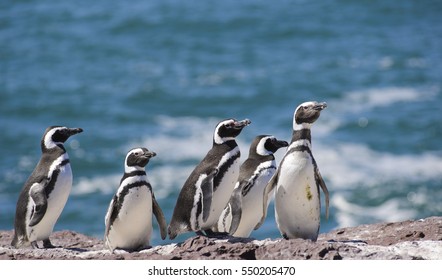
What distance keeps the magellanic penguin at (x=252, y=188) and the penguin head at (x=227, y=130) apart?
0.36 m

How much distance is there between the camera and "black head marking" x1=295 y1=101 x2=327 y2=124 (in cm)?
741

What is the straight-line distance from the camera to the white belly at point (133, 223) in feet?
25.0

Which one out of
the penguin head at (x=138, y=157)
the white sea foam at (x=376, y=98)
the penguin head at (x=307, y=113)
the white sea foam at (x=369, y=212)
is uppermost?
the penguin head at (x=307, y=113)

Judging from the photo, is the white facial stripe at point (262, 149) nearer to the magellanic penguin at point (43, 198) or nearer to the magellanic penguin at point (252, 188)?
Answer: the magellanic penguin at point (252, 188)

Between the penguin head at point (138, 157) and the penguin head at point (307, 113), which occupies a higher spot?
the penguin head at point (307, 113)

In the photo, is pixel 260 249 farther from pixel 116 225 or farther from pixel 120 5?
pixel 120 5

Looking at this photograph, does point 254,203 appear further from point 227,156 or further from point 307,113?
point 307,113

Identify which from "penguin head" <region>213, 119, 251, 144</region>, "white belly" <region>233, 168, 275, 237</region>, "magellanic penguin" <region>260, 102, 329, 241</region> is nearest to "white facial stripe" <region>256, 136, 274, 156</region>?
"white belly" <region>233, 168, 275, 237</region>

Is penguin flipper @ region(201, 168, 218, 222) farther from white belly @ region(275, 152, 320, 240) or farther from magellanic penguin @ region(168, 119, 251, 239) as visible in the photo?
white belly @ region(275, 152, 320, 240)

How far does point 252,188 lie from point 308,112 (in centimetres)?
85

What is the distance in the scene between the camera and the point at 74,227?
1752cm

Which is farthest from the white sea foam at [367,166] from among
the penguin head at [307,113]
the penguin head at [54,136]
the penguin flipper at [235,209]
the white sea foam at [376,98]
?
the penguin head at [307,113]

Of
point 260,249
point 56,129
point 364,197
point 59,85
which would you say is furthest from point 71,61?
point 260,249

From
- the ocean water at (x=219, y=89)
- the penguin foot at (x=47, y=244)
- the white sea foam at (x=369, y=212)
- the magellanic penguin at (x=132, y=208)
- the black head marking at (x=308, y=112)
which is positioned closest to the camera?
the black head marking at (x=308, y=112)
